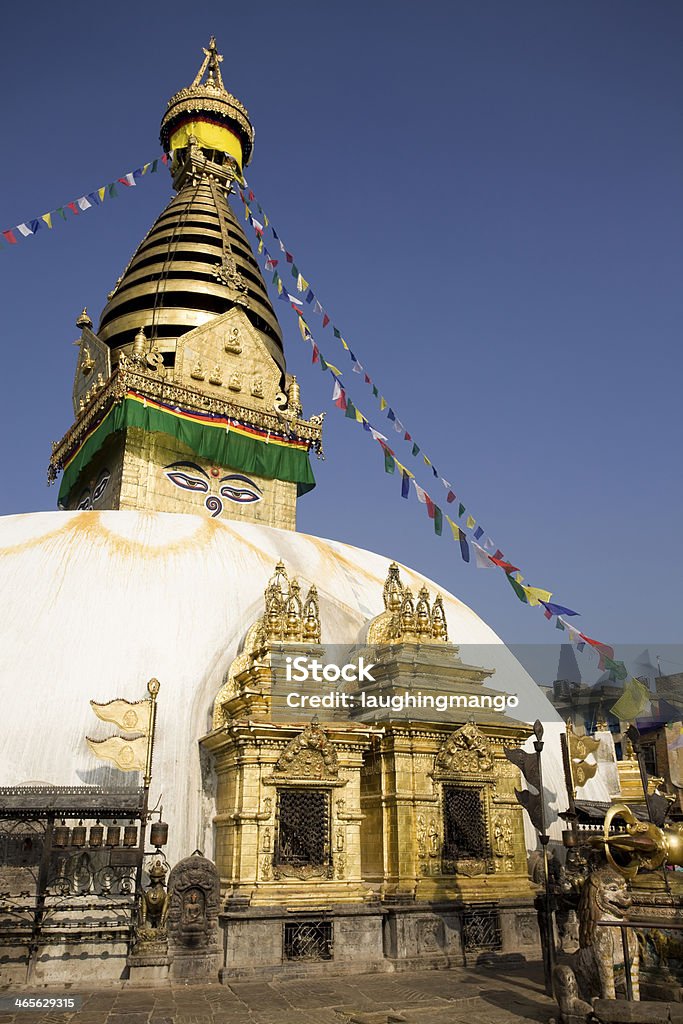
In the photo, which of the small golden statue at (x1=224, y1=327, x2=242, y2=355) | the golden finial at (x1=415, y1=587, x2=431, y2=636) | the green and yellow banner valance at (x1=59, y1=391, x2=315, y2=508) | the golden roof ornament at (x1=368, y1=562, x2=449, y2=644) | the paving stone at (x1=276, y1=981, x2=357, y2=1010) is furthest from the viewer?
the small golden statue at (x1=224, y1=327, x2=242, y2=355)

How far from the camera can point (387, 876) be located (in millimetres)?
11828

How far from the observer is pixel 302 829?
11.6 m

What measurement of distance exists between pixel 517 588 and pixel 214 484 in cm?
989

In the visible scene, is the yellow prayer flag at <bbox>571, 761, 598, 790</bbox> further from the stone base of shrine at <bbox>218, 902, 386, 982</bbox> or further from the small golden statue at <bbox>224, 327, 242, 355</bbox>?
the small golden statue at <bbox>224, 327, 242, 355</bbox>

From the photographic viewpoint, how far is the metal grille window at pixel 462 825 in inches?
486

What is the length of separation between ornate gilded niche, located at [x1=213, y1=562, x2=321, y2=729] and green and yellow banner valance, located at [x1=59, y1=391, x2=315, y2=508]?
9.12 meters

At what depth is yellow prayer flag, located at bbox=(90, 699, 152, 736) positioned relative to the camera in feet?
40.3

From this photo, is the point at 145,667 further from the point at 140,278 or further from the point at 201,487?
the point at 140,278

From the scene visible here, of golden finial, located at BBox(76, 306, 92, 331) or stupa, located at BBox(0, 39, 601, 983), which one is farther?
golden finial, located at BBox(76, 306, 92, 331)

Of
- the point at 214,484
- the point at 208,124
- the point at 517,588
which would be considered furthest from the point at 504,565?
the point at 208,124

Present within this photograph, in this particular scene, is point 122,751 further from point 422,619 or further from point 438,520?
point 438,520

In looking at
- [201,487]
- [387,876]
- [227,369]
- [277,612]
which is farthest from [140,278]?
[387,876]

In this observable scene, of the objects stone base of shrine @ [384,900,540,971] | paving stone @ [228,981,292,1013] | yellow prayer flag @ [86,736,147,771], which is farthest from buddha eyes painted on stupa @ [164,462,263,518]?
paving stone @ [228,981,292,1013]

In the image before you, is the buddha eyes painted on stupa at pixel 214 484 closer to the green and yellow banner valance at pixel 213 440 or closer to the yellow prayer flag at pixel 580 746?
the green and yellow banner valance at pixel 213 440
